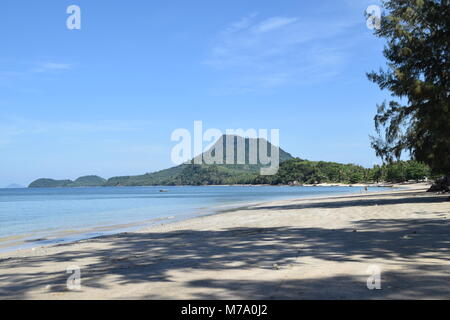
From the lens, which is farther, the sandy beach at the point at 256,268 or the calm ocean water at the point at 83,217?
the calm ocean water at the point at 83,217

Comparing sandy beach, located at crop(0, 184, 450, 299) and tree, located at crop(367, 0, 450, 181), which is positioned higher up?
tree, located at crop(367, 0, 450, 181)

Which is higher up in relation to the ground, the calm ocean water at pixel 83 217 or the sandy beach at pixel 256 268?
the sandy beach at pixel 256 268

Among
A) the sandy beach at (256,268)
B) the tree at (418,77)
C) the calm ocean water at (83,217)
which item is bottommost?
the calm ocean water at (83,217)

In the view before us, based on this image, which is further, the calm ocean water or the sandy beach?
the calm ocean water

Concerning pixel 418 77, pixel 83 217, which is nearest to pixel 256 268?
pixel 418 77

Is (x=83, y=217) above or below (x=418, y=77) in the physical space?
below

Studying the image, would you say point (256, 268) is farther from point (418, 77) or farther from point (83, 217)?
point (83, 217)

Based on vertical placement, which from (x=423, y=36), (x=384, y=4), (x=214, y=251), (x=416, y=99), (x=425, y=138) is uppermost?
(x=384, y=4)

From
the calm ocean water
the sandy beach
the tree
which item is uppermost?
the tree

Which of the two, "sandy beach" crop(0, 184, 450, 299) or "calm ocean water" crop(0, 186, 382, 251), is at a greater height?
"sandy beach" crop(0, 184, 450, 299)

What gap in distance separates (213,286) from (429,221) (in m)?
10.7
